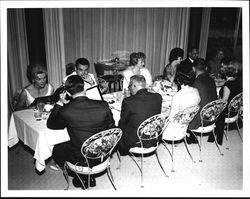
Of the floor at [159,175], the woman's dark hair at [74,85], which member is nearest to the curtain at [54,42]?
the floor at [159,175]

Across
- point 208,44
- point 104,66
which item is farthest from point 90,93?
point 208,44

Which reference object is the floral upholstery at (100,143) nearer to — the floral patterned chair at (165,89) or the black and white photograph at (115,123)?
the black and white photograph at (115,123)

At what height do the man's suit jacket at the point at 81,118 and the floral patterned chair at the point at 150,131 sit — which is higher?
the man's suit jacket at the point at 81,118

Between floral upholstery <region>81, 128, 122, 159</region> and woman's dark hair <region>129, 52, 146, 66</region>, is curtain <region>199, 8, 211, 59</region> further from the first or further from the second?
floral upholstery <region>81, 128, 122, 159</region>

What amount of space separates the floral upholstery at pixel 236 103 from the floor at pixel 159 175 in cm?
63

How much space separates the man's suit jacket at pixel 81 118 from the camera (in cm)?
239

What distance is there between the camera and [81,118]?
2.40 meters

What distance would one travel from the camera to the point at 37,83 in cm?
346

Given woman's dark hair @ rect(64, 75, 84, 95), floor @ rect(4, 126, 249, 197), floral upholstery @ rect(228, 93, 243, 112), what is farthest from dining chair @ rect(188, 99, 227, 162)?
woman's dark hair @ rect(64, 75, 84, 95)

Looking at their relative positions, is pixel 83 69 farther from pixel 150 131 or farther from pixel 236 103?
pixel 236 103

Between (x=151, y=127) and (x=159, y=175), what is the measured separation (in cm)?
75

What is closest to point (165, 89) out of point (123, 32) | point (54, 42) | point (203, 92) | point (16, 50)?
point (203, 92)

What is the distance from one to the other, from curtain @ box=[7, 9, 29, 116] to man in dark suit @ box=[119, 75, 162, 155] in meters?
2.56

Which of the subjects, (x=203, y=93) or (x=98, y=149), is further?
(x=203, y=93)
